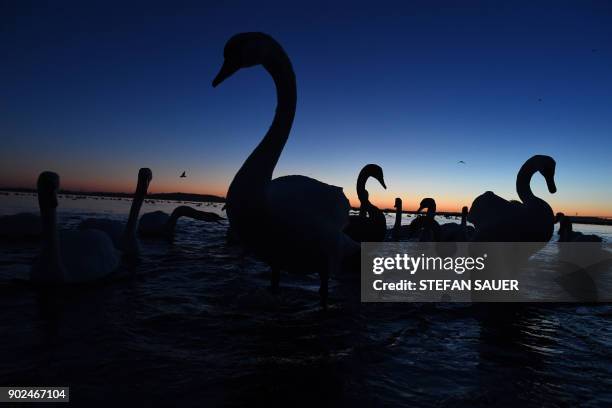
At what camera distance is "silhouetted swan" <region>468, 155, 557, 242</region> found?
21.5ft

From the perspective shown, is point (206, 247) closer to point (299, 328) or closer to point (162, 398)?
point (299, 328)

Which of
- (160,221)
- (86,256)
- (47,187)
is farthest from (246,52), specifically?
(160,221)

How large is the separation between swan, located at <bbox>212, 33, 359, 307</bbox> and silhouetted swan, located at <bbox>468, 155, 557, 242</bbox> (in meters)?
3.54

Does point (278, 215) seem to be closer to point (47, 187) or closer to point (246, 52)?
point (246, 52)

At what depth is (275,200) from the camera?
3990 millimetres

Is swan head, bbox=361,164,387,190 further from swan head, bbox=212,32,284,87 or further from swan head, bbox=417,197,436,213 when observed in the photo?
swan head, bbox=212,32,284,87

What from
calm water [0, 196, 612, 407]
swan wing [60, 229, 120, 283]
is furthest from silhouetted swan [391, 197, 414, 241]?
swan wing [60, 229, 120, 283]

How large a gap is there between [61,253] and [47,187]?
0.98 m

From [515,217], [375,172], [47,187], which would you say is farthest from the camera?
[375,172]

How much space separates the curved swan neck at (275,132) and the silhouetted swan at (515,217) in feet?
14.9

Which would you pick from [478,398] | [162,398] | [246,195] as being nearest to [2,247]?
[246,195]

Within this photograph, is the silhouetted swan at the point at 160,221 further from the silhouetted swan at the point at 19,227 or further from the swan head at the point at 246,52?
the swan head at the point at 246,52

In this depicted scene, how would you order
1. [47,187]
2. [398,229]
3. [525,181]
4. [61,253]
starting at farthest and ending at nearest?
1. [398,229]
2. [525,181]
3. [61,253]
4. [47,187]

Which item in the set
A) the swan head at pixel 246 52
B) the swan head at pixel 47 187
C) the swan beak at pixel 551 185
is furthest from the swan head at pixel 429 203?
the swan head at pixel 47 187
